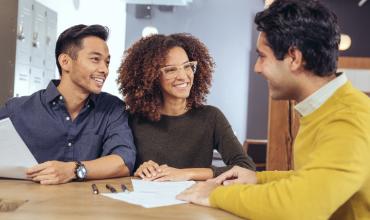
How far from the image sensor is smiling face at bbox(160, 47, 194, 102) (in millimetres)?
2102

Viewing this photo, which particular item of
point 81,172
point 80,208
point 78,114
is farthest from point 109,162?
point 80,208

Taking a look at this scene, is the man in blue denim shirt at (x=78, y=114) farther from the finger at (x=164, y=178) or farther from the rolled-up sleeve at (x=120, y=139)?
the finger at (x=164, y=178)

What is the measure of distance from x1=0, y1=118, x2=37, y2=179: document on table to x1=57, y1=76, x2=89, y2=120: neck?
0.42 meters

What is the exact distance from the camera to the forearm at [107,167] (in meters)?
1.62

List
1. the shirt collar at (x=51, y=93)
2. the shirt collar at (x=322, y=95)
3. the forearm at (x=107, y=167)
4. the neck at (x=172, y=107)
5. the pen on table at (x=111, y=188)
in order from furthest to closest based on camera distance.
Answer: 1. the neck at (x=172, y=107)
2. the shirt collar at (x=51, y=93)
3. the forearm at (x=107, y=167)
4. the pen on table at (x=111, y=188)
5. the shirt collar at (x=322, y=95)

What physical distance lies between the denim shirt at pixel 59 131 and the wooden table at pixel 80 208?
0.50 m

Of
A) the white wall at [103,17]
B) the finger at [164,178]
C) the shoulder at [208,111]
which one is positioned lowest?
the finger at [164,178]

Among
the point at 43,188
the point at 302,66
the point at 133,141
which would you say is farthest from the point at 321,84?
the point at 133,141

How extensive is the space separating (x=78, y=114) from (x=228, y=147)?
68 centimetres

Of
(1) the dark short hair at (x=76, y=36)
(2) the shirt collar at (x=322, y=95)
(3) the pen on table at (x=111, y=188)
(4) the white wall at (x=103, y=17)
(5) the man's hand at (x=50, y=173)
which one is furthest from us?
(4) the white wall at (x=103, y=17)

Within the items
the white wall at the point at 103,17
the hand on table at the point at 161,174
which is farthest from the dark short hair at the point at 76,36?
the white wall at the point at 103,17

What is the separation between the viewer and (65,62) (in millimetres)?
2080

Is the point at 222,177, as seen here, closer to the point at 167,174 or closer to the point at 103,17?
the point at 167,174

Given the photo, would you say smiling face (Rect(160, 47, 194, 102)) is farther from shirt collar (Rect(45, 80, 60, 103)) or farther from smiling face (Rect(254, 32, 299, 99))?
smiling face (Rect(254, 32, 299, 99))
